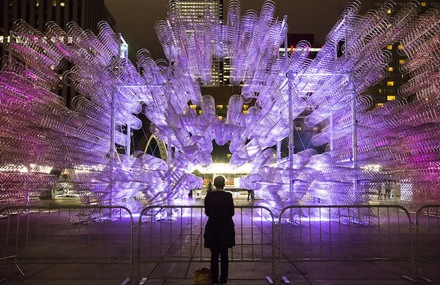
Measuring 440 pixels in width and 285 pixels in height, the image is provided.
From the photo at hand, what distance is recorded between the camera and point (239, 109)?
15.4 meters

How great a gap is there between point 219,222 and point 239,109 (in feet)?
29.0

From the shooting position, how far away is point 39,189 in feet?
52.5

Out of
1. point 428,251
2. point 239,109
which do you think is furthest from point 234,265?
point 239,109

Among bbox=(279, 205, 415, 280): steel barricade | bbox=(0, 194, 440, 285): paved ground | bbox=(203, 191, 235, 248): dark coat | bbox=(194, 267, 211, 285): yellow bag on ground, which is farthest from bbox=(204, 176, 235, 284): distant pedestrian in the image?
bbox=(279, 205, 415, 280): steel barricade

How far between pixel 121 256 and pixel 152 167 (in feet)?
23.7

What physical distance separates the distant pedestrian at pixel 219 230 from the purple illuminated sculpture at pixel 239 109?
7.57 m

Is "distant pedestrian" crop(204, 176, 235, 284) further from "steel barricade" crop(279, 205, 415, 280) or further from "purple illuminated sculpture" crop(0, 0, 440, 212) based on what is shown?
"purple illuminated sculpture" crop(0, 0, 440, 212)

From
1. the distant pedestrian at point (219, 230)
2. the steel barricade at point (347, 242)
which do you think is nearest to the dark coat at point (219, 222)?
the distant pedestrian at point (219, 230)

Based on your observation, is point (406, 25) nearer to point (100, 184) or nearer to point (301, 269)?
point (301, 269)

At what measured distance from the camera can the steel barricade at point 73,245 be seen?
789 cm

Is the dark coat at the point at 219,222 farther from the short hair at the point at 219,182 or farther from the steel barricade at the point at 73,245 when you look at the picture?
the steel barricade at the point at 73,245

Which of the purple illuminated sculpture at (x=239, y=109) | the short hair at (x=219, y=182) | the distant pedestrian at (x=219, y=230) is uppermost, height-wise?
the purple illuminated sculpture at (x=239, y=109)

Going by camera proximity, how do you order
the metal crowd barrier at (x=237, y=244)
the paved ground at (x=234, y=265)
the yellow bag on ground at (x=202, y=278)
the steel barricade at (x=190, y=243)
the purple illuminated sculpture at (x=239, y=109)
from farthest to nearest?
the purple illuminated sculpture at (x=239, y=109) < the steel barricade at (x=190, y=243) < the metal crowd barrier at (x=237, y=244) < the paved ground at (x=234, y=265) < the yellow bag on ground at (x=202, y=278)

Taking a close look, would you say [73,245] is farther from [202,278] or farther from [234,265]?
[202,278]
